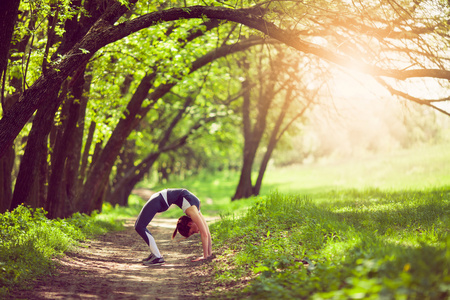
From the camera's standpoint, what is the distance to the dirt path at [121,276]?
18.5ft

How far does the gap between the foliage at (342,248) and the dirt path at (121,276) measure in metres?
0.66

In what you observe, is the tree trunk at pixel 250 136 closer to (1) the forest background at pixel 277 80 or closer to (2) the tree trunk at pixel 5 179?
(1) the forest background at pixel 277 80

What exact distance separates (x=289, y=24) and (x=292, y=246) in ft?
15.7

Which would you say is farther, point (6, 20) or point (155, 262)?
point (155, 262)

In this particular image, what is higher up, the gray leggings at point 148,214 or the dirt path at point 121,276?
the gray leggings at point 148,214

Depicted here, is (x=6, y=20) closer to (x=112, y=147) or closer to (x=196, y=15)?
(x=196, y=15)

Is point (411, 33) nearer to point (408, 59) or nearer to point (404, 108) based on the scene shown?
point (408, 59)

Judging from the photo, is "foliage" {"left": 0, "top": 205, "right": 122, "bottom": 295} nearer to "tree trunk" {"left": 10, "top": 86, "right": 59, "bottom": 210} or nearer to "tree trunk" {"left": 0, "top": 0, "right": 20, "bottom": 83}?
"tree trunk" {"left": 10, "top": 86, "right": 59, "bottom": 210}

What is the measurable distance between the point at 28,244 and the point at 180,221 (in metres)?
2.69

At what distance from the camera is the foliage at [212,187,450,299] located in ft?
12.8

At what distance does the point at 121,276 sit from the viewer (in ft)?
22.4

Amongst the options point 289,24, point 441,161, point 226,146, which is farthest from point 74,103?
point 441,161

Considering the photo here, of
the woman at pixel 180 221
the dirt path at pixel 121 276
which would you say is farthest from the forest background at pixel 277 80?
the woman at pixel 180 221

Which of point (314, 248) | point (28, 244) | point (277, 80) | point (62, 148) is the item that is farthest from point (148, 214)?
point (277, 80)
